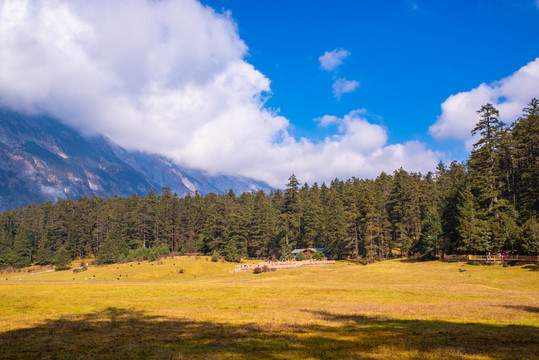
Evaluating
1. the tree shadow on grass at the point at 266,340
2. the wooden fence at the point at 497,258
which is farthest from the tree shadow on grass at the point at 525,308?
the wooden fence at the point at 497,258

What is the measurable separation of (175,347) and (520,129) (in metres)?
77.4

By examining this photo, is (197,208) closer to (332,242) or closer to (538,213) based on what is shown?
(332,242)

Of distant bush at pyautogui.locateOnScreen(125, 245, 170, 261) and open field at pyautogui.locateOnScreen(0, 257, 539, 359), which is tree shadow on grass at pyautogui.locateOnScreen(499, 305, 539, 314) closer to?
open field at pyautogui.locateOnScreen(0, 257, 539, 359)

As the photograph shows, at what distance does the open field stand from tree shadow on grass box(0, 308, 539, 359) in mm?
41

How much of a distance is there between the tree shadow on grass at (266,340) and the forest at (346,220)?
4354cm

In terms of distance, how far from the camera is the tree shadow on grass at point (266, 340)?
12000mm

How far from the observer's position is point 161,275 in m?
71.5

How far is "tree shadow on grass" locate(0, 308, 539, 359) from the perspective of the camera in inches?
472

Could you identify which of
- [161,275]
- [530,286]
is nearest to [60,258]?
[161,275]

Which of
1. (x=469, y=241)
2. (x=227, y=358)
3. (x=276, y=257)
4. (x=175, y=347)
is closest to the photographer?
(x=227, y=358)

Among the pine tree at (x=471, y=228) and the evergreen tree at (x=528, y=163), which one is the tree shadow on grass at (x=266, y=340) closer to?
the pine tree at (x=471, y=228)

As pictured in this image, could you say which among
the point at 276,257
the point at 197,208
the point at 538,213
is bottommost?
the point at 276,257

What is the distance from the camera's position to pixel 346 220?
302 ft

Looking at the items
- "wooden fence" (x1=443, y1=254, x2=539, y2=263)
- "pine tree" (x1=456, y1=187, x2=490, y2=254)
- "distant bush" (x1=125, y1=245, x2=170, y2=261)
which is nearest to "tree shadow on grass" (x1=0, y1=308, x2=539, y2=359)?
"wooden fence" (x1=443, y1=254, x2=539, y2=263)
